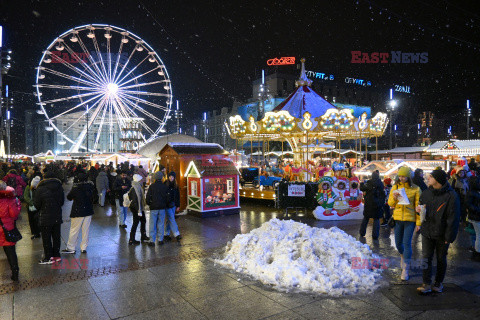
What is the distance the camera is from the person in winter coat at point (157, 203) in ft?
24.2

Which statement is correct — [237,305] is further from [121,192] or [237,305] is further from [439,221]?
[121,192]

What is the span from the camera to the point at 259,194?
44.5 feet

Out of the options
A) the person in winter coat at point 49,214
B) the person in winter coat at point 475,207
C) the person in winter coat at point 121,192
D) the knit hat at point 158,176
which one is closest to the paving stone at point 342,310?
the person in winter coat at point 475,207

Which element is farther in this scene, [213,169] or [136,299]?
[213,169]

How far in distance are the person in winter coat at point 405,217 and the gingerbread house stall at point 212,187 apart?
6725mm

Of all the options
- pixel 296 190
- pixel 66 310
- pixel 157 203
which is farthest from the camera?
pixel 296 190

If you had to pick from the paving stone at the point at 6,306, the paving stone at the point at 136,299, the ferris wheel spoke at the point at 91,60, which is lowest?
the paving stone at the point at 136,299

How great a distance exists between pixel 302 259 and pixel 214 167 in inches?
250

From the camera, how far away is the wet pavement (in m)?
4.17

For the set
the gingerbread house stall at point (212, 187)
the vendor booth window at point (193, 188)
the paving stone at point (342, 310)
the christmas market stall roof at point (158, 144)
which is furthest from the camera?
the christmas market stall roof at point (158, 144)

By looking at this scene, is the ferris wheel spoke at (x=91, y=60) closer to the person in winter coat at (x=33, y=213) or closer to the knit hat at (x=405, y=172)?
the person in winter coat at (x=33, y=213)

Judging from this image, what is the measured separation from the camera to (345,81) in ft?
220

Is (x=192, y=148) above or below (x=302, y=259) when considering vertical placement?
above

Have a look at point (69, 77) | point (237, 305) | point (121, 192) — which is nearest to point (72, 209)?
point (121, 192)
